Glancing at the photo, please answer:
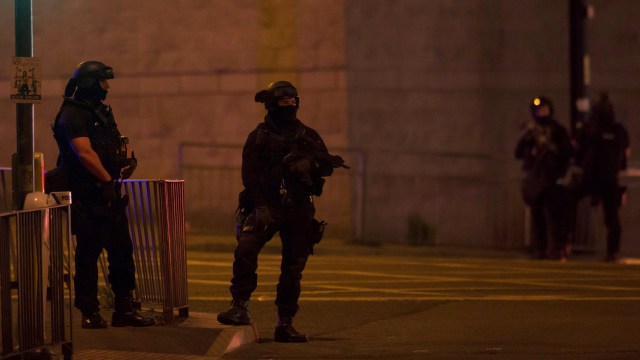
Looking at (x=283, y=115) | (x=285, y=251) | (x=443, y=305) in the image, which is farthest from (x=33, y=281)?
(x=443, y=305)

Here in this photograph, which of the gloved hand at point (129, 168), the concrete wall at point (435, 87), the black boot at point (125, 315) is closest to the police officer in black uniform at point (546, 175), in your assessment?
the concrete wall at point (435, 87)

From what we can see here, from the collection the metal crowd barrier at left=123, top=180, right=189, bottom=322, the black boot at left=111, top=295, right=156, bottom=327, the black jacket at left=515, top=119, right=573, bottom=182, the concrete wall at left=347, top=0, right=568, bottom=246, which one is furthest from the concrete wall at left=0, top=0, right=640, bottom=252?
the black boot at left=111, top=295, right=156, bottom=327

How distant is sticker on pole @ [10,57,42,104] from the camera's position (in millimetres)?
11664

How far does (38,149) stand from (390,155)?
19.5 ft

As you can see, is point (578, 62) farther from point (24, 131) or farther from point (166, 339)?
point (166, 339)

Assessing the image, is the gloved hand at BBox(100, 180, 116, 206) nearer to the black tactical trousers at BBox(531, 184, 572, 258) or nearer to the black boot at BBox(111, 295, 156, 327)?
the black boot at BBox(111, 295, 156, 327)

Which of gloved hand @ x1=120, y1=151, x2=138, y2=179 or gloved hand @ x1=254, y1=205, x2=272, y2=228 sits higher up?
gloved hand @ x1=120, y1=151, x2=138, y2=179

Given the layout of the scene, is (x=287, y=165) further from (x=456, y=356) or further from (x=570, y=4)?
(x=570, y=4)

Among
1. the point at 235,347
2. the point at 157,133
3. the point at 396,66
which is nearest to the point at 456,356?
the point at 235,347

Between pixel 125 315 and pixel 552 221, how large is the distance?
28.7 feet

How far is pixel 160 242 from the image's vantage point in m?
11.3

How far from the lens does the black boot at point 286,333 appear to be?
11188 millimetres

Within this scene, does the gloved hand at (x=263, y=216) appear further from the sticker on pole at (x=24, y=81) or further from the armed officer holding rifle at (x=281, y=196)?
the sticker on pole at (x=24, y=81)

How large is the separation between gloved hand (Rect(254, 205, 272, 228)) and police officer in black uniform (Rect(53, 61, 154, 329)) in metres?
1.03
